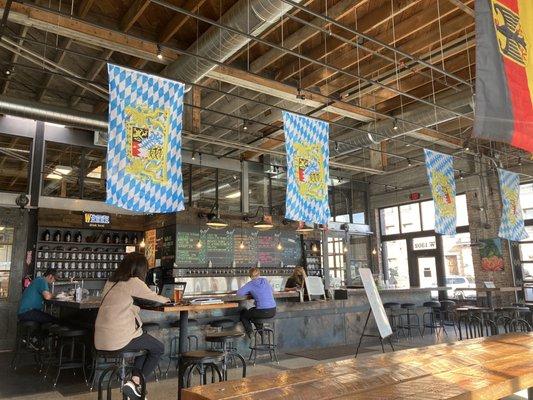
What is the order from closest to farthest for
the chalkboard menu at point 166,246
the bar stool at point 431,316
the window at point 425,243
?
the bar stool at point 431,316, the chalkboard menu at point 166,246, the window at point 425,243

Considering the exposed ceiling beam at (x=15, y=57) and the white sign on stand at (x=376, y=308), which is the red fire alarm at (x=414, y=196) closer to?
the white sign on stand at (x=376, y=308)

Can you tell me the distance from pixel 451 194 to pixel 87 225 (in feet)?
27.2

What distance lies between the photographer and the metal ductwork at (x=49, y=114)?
23.3 ft

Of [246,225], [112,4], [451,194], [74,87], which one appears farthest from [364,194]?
[112,4]

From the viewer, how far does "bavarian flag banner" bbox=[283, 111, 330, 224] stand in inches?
236

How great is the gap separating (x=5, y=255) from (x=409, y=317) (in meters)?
9.19

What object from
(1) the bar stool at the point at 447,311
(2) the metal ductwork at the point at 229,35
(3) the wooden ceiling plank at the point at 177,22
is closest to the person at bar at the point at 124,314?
(2) the metal ductwork at the point at 229,35

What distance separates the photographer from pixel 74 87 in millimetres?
8539

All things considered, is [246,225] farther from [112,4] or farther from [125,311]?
[125,311]

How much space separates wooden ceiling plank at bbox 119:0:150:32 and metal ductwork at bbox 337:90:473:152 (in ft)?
15.3

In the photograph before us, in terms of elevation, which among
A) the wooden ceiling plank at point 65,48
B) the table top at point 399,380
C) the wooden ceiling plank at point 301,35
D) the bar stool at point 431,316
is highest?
the wooden ceiling plank at point 65,48

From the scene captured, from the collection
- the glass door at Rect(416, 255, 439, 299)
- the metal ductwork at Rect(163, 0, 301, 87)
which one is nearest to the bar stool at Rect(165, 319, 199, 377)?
the metal ductwork at Rect(163, 0, 301, 87)

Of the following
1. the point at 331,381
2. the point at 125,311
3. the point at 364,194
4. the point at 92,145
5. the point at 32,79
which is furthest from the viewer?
the point at 364,194

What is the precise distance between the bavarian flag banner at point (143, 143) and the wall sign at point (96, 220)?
243 inches
